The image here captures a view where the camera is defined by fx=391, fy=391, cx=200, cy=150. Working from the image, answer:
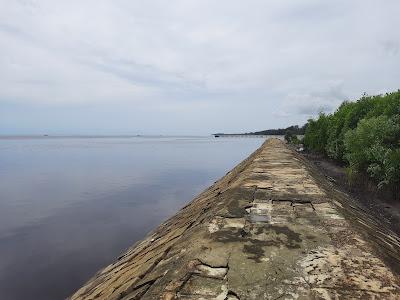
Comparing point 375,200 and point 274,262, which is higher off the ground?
point 274,262

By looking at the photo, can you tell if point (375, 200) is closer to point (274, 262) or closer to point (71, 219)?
point (71, 219)

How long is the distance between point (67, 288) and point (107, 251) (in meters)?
2.71

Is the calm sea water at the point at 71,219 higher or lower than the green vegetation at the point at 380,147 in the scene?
lower

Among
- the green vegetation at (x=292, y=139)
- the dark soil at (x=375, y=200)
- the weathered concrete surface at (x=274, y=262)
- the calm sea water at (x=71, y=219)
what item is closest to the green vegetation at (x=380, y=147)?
the dark soil at (x=375, y=200)

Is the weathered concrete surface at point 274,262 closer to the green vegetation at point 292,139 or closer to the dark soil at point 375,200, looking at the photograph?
the dark soil at point 375,200

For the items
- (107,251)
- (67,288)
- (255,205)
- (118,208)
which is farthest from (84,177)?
(255,205)

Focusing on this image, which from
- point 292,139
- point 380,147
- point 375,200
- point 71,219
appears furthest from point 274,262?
point 292,139

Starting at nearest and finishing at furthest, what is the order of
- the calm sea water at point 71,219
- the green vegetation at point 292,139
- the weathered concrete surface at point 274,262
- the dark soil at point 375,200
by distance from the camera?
the weathered concrete surface at point 274,262
the calm sea water at point 71,219
the dark soil at point 375,200
the green vegetation at point 292,139

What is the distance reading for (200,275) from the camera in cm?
281

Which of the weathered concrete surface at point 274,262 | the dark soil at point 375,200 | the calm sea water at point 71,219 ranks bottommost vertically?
the calm sea water at point 71,219

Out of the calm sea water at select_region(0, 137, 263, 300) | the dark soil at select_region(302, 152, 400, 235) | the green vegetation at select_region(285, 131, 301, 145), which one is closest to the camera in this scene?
the calm sea water at select_region(0, 137, 263, 300)

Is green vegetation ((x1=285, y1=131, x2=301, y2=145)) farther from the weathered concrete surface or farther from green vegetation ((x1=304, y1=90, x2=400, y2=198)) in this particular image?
the weathered concrete surface

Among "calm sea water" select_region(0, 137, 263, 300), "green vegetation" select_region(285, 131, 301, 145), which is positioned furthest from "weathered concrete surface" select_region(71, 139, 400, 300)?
"green vegetation" select_region(285, 131, 301, 145)

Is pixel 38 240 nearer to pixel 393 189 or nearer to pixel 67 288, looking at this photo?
pixel 67 288
